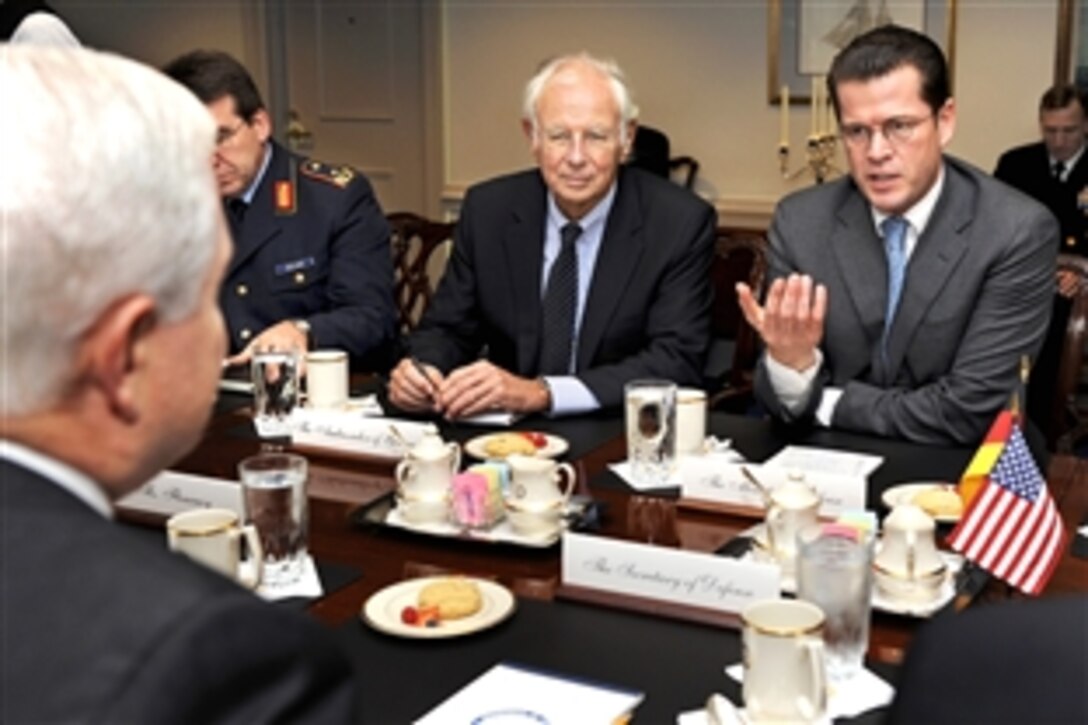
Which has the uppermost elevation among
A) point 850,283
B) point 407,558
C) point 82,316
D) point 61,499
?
point 82,316

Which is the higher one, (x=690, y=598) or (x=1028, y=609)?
(x=1028, y=609)

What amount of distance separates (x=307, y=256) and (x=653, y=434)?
4.92 feet

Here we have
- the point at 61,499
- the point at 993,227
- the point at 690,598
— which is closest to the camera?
the point at 61,499

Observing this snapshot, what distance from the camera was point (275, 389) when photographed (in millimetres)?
2482

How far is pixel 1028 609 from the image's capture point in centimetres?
71

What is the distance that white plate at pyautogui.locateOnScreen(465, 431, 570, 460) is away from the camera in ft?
7.45

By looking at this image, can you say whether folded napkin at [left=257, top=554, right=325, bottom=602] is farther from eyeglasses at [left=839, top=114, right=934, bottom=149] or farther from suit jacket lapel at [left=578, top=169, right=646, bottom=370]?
eyeglasses at [left=839, top=114, right=934, bottom=149]

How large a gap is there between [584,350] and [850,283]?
599 mm

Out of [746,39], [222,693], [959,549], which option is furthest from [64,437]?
[746,39]

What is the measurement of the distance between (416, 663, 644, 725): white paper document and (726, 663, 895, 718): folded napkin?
5.8 inches

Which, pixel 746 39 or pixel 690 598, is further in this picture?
pixel 746 39

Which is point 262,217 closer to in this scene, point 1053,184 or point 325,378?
point 325,378

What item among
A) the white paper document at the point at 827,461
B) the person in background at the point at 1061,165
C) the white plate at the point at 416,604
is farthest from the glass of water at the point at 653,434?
the person in background at the point at 1061,165

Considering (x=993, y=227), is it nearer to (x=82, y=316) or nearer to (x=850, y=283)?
(x=850, y=283)
